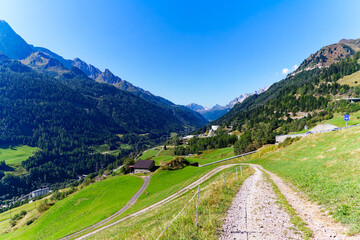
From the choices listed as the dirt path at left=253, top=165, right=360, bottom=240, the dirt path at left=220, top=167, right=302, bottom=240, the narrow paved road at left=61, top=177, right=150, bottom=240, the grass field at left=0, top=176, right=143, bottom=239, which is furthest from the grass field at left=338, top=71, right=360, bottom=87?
the grass field at left=0, top=176, right=143, bottom=239

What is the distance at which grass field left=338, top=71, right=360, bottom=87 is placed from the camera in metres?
136

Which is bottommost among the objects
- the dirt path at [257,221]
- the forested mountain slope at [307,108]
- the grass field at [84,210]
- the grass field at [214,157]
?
the grass field at [84,210]

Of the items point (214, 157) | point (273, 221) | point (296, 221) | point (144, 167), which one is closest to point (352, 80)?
point (214, 157)

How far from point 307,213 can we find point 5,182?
913 feet

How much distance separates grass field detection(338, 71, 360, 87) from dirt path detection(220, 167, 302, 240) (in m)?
201

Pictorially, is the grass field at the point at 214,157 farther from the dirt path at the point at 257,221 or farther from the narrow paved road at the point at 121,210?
the dirt path at the point at 257,221

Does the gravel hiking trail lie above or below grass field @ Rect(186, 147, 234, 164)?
above

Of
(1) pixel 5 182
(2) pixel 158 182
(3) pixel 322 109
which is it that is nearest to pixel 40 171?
(1) pixel 5 182

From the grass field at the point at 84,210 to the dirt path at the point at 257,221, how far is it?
41.3 meters

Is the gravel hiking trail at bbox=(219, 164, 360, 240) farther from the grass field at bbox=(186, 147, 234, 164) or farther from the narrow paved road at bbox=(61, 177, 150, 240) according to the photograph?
the grass field at bbox=(186, 147, 234, 164)

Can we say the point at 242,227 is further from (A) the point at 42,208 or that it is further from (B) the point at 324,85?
(B) the point at 324,85

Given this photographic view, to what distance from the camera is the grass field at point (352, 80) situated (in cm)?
13645

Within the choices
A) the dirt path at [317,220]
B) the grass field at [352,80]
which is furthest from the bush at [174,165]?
the grass field at [352,80]

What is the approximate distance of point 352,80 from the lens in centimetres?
14412
